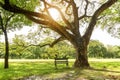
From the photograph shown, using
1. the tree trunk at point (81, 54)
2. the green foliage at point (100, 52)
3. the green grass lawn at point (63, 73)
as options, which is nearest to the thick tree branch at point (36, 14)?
the tree trunk at point (81, 54)

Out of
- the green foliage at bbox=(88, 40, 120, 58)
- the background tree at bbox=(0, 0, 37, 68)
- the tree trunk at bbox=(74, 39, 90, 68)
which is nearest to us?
the tree trunk at bbox=(74, 39, 90, 68)

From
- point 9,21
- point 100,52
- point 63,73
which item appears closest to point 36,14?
point 63,73

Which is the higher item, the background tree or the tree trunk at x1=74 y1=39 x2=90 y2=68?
the background tree

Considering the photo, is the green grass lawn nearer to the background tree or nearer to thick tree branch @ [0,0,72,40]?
thick tree branch @ [0,0,72,40]

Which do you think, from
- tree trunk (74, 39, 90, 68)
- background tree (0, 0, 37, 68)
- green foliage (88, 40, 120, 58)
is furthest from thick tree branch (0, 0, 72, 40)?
green foliage (88, 40, 120, 58)

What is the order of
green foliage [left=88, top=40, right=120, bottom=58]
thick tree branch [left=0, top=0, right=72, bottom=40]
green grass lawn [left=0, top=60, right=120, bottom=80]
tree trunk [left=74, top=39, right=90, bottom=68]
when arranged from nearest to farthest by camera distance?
green grass lawn [left=0, top=60, right=120, bottom=80], thick tree branch [left=0, top=0, right=72, bottom=40], tree trunk [left=74, top=39, right=90, bottom=68], green foliage [left=88, top=40, right=120, bottom=58]

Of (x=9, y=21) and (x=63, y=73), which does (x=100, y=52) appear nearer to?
(x=9, y=21)

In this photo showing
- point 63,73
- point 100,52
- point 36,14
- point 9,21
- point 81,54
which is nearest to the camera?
point 63,73

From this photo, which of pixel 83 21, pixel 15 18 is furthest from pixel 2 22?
pixel 83 21

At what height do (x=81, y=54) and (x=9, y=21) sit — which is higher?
(x=9, y=21)

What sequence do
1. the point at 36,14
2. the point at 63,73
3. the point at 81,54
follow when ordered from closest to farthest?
the point at 63,73
the point at 36,14
the point at 81,54

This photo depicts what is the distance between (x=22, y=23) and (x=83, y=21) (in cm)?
903

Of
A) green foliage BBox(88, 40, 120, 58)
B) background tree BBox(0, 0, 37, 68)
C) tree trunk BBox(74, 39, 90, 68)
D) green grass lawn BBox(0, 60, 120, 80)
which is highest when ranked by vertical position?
background tree BBox(0, 0, 37, 68)

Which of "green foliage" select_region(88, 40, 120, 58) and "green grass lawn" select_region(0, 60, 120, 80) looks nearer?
"green grass lawn" select_region(0, 60, 120, 80)
